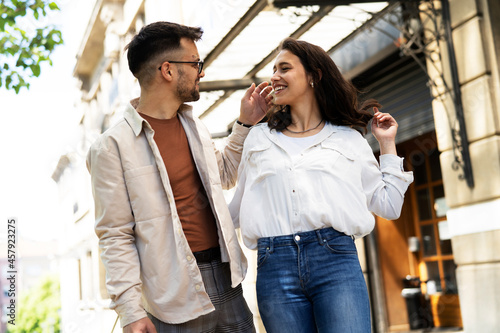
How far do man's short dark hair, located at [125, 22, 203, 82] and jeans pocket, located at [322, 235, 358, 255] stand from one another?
1.03 meters

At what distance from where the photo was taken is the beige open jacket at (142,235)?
230 cm

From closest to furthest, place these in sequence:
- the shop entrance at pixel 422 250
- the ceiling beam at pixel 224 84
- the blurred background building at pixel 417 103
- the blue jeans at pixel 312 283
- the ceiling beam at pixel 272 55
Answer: the blue jeans at pixel 312 283 → the blurred background building at pixel 417 103 → the ceiling beam at pixel 272 55 → the shop entrance at pixel 422 250 → the ceiling beam at pixel 224 84

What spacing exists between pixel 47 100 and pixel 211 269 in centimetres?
1369

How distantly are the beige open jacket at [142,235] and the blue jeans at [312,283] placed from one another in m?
0.20

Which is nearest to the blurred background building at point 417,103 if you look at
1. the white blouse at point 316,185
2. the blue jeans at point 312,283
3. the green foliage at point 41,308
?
the white blouse at point 316,185

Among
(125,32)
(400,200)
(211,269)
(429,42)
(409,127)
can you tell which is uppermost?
(125,32)

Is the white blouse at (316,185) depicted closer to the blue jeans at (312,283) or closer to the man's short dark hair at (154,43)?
the blue jeans at (312,283)

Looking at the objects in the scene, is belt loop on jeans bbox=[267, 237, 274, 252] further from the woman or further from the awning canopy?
the awning canopy

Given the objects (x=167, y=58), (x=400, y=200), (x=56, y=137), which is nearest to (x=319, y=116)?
(x=400, y=200)

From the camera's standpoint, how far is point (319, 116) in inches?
106

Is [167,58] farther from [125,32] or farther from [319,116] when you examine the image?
[125,32]

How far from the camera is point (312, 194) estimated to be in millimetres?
2375

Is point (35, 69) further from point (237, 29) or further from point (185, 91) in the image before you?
point (185, 91)

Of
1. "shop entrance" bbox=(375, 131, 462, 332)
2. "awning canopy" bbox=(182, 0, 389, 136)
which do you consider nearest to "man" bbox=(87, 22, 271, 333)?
"awning canopy" bbox=(182, 0, 389, 136)
